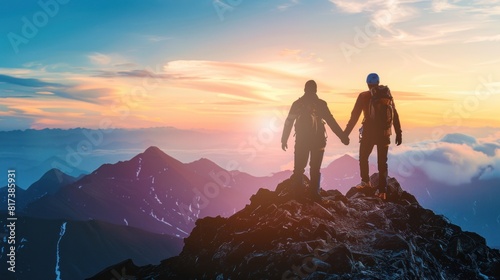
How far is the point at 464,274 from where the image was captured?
1977cm

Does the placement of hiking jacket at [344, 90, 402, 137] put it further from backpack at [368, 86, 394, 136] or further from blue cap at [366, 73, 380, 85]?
blue cap at [366, 73, 380, 85]

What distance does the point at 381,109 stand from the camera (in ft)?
72.1

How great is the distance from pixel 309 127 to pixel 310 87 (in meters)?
1.67

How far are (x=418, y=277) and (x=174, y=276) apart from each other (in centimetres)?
1003

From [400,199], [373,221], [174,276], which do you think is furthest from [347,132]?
[174,276]

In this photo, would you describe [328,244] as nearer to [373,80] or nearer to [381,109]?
[381,109]

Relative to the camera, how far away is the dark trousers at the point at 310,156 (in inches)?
803

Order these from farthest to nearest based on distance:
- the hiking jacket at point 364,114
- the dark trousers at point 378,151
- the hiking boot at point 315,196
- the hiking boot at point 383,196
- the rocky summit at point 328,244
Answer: the hiking boot at point 383,196 < the dark trousers at point 378,151 < the hiking jacket at point 364,114 < the hiking boot at point 315,196 < the rocky summit at point 328,244

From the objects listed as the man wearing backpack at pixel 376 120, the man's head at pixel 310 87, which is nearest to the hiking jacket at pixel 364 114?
the man wearing backpack at pixel 376 120

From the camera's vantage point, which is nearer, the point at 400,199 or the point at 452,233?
the point at 452,233

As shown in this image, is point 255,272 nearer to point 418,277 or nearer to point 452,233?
point 418,277

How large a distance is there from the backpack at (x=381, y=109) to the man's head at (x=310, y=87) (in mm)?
3327

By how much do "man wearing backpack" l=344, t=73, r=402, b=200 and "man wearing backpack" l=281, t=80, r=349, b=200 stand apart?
6.16 ft

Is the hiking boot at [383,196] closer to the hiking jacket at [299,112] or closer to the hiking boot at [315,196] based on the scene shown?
the hiking boot at [315,196]
